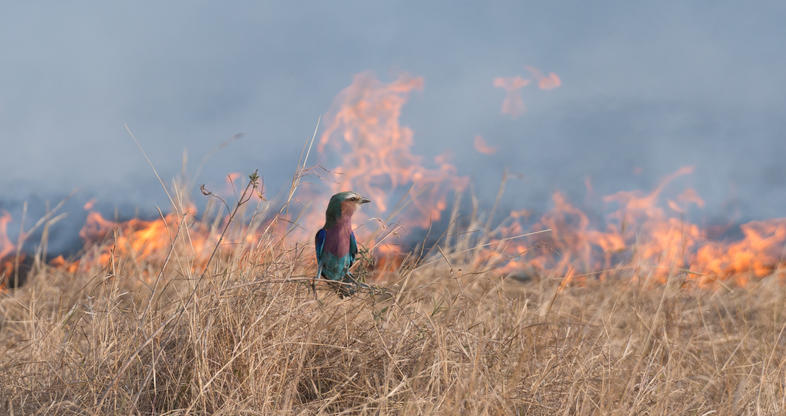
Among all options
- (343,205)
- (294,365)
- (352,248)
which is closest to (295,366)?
(294,365)

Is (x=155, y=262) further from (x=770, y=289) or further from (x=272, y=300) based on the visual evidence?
(x=770, y=289)

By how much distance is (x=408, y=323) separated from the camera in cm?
292

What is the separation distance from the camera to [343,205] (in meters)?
2.29

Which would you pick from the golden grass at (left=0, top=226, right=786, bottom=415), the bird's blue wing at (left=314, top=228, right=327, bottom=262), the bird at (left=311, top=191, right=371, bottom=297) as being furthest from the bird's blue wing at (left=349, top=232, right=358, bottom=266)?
the golden grass at (left=0, top=226, right=786, bottom=415)

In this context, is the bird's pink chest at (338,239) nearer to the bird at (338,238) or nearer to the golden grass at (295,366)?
the bird at (338,238)

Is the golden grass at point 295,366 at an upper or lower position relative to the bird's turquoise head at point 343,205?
lower

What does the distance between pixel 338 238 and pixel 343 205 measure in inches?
5.2

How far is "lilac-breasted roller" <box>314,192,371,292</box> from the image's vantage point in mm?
2290

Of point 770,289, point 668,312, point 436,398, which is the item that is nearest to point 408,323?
point 436,398

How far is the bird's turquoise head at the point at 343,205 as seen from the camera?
2277 mm

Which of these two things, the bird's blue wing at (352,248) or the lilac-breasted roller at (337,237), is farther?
the bird's blue wing at (352,248)

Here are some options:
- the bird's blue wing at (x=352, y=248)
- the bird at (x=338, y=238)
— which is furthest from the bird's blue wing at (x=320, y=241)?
the bird's blue wing at (x=352, y=248)

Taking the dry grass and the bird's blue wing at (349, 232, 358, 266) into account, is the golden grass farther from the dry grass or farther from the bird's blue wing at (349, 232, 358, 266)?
the bird's blue wing at (349, 232, 358, 266)

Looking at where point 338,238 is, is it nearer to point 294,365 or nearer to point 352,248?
point 352,248
